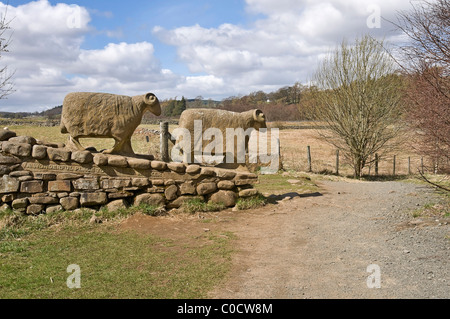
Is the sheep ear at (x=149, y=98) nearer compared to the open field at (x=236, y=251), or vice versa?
the open field at (x=236, y=251)

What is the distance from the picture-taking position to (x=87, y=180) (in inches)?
296

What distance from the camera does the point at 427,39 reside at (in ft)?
22.2

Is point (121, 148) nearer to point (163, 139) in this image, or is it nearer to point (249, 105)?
point (163, 139)

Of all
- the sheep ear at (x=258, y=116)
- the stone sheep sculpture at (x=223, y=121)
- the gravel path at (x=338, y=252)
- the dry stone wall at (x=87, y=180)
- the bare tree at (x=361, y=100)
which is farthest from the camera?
the bare tree at (x=361, y=100)

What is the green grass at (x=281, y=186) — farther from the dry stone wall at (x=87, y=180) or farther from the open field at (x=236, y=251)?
the dry stone wall at (x=87, y=180)

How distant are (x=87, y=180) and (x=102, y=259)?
2537mm

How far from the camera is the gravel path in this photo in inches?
169

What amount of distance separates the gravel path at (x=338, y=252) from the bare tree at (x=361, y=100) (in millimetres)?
9501

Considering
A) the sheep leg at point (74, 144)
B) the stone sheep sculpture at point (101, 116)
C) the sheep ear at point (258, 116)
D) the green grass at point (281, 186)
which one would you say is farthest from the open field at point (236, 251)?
the sheep ear at point (258, 116)

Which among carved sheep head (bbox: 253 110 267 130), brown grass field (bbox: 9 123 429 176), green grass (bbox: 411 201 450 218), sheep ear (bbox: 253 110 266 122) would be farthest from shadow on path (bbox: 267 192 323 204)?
brown grass field (bbox: 9 123 429 176)

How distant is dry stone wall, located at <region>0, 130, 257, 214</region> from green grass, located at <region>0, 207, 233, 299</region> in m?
0.34

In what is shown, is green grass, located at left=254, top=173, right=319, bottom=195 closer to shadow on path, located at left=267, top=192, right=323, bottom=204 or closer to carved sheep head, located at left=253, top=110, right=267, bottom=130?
shadow on path, located at left=267, top=192, right=323, bottom=204

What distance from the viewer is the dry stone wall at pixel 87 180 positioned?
7137 mm

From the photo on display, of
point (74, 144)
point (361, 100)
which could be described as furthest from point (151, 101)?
point (361, 100)
